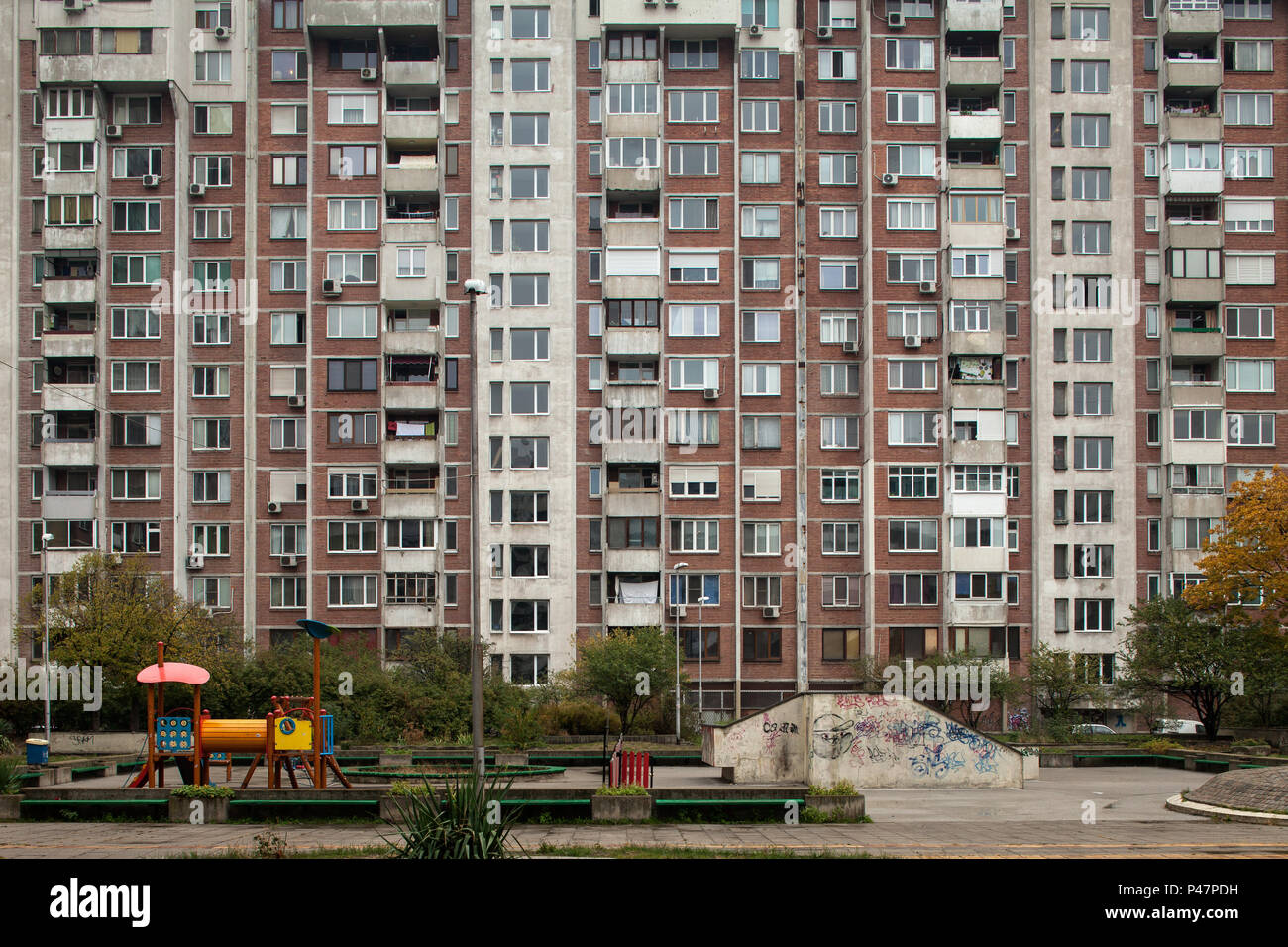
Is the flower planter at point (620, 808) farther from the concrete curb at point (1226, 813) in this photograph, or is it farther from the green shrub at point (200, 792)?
the concrete curb at point (1226, 813)

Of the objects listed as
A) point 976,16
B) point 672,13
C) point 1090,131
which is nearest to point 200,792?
point 672,13

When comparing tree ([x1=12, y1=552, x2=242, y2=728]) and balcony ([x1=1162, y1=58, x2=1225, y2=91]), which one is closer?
tree ([x1=12, y1=552, x2=242, y2=728])

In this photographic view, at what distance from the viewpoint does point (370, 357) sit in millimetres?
64188

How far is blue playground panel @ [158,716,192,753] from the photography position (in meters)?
26.1

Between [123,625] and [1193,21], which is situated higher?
[1193,21]

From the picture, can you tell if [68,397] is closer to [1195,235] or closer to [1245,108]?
[1195,235]

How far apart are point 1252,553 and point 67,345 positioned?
5804 cm

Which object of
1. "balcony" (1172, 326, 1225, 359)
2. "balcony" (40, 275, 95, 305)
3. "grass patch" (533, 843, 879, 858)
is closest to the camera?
"grass patch" (533, 843, 879, 858)

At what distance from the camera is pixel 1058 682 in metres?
56.8

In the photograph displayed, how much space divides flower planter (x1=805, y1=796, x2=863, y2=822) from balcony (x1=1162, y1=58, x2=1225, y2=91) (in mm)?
54478

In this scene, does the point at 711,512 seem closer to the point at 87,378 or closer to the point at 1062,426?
the point at 1062,426

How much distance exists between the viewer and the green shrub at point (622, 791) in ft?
76.8

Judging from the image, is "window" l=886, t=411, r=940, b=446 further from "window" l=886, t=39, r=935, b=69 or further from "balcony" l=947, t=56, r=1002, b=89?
"window" l=886, t=39, r=935, b=69

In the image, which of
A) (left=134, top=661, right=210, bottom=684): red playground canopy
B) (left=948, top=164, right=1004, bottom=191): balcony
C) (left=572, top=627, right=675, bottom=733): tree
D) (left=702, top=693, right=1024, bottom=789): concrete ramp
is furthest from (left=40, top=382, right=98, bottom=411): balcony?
(left=702, top=693, right=1024, bottom=789): concrete ramp
